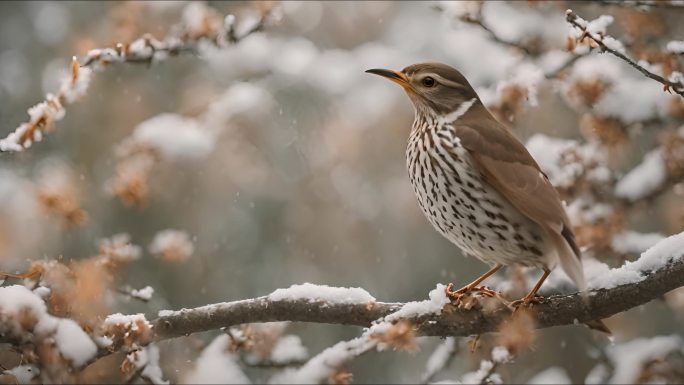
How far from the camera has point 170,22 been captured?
7.06 metres

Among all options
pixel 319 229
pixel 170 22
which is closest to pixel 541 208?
pixel 170 22

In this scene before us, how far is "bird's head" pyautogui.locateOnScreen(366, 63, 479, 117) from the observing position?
13.4ft

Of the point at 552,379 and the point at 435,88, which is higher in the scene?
the point at 435,88

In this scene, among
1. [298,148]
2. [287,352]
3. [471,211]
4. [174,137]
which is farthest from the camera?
[298,148]

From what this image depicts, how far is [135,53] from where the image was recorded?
4230mm

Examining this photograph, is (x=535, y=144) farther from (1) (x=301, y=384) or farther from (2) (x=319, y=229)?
(2) (x=319, y=229)

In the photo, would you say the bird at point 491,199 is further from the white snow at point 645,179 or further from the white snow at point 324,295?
the white snow at point 645,179

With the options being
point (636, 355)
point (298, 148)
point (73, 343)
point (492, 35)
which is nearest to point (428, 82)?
point (492, 35)

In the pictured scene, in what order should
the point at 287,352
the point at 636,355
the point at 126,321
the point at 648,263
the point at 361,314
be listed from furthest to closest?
1. the point at 636,355
2. the point at 287,352
3. the point at 361,314
4. the point at 648,263
5. the point at 126,321

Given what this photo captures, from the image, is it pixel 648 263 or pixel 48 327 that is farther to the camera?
pixel 648 263

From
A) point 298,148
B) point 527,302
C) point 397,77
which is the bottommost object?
point 527,302

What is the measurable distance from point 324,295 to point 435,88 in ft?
4.28

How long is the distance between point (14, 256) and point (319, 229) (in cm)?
537

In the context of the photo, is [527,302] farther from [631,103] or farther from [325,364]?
[631,103]
